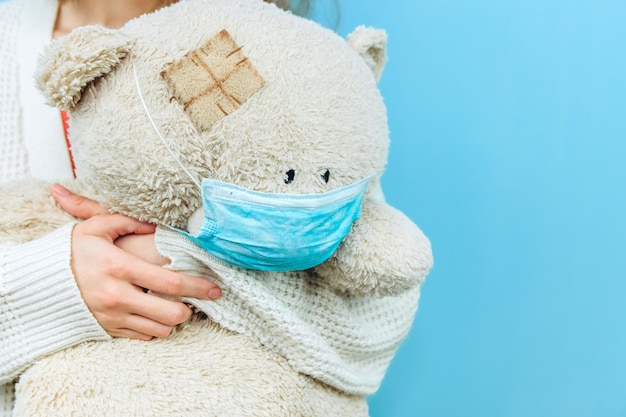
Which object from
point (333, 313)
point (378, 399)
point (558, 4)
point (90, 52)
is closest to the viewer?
point (90, 52)

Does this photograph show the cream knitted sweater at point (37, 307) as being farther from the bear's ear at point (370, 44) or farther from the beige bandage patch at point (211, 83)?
the bear's ear at point (370, 44)

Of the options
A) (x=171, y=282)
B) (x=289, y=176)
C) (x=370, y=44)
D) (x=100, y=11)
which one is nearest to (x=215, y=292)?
(x=171, y=282)

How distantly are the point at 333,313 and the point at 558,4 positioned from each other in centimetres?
64

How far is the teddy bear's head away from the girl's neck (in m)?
0.37

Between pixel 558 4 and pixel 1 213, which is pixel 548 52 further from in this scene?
pixel 1 213

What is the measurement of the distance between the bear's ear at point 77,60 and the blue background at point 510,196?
56cm

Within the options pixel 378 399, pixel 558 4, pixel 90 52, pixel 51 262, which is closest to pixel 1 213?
pixel 51 262

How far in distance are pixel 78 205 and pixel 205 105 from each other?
7.4 inches

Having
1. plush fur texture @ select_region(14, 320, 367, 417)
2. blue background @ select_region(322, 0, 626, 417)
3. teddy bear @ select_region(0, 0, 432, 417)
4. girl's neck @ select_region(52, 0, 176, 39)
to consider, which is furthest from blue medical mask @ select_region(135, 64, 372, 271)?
blue background @ select_region(322, 0, 626, 417)

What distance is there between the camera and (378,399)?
1.06 meters

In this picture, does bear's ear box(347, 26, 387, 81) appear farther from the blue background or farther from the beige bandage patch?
the blue background

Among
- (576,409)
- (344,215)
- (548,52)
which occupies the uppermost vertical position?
(548,52)

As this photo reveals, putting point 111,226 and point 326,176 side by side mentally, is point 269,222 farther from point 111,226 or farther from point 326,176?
point 111,226

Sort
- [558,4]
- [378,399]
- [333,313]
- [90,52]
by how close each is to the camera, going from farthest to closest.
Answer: [378,399] → [558,4] → [333,313] → [90,52]
